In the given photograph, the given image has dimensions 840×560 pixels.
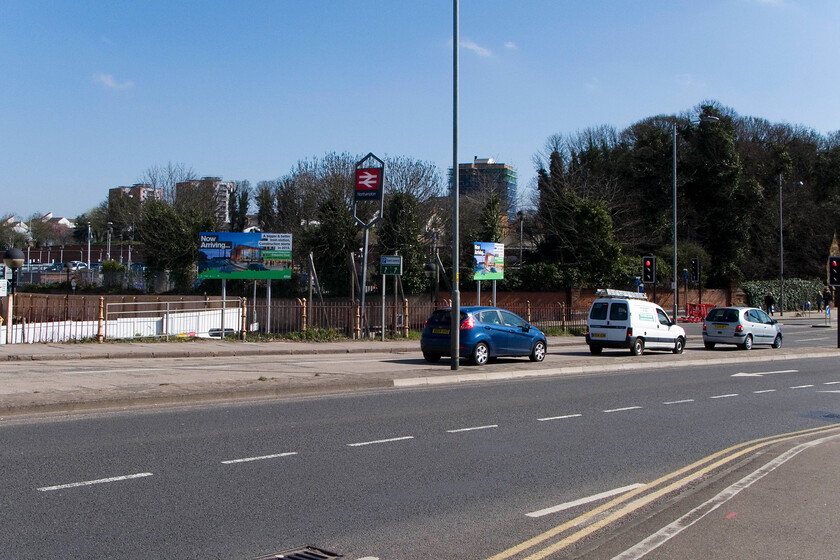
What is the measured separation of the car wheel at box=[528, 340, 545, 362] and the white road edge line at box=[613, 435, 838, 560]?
13303 millimetres

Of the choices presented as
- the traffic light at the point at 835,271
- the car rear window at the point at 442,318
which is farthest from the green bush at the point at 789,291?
the car rear window at the point at 442,318

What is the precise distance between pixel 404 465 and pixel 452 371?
9.77 metres

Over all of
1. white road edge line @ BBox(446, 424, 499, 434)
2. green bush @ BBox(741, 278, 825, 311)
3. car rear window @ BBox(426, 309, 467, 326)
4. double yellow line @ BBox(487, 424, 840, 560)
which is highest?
green bush @ BBox(741, 278, 825, 311)

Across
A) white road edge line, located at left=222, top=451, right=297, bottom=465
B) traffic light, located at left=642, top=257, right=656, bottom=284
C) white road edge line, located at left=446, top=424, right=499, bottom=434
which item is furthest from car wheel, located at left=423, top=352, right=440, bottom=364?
traffic light, located at left=642, top=257, right=656, bottom=284

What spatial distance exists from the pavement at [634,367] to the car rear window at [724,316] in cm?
297

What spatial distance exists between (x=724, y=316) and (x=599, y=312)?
667 centimetres

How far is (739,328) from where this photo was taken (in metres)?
28.9

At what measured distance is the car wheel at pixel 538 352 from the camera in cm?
2220

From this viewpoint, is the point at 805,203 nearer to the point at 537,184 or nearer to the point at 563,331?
the point at 537,184

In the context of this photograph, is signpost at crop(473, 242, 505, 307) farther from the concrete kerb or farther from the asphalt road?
the asphalt road

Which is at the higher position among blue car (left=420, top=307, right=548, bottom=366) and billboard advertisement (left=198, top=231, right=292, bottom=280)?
billboard advertisement (left=198, top=231, right=292, bottom=280)

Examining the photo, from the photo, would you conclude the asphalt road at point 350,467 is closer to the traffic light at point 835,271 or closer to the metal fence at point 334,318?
the metal fence at point 334,318

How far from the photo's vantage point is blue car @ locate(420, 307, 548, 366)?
20547 mm

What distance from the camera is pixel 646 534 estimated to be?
5.93 meters
